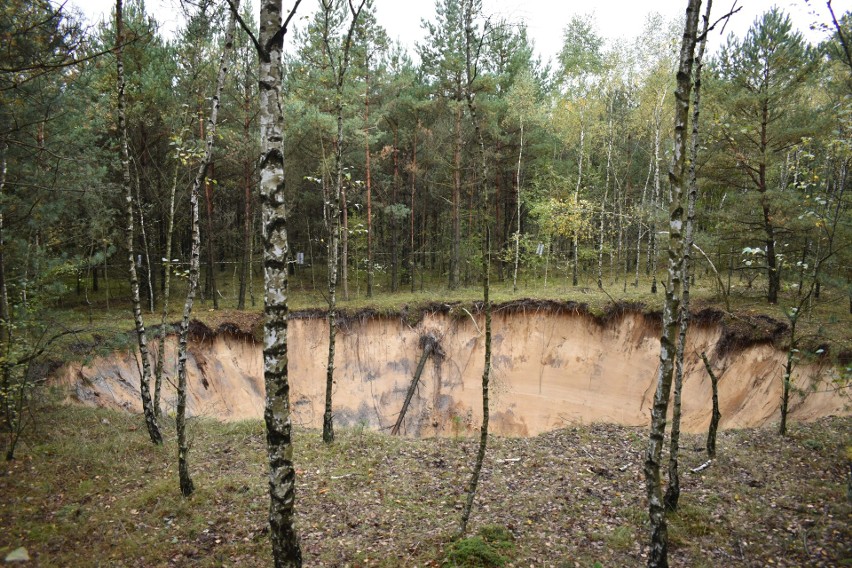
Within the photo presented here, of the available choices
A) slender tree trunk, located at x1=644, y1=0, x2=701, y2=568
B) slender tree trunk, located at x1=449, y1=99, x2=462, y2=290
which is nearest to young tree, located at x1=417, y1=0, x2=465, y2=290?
slender tree trunk, located at x1=449, y1=99, x2=462, y2=290

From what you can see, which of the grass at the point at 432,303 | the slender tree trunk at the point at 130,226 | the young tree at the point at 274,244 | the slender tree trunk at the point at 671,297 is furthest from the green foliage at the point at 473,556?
the slender tree trunk at the point at 130,226

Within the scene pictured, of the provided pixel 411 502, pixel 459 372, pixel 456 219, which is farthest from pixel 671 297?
pixel 456 219

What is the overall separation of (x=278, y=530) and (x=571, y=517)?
4.94m

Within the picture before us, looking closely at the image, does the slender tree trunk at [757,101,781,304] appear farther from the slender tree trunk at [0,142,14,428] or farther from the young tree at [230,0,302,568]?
the slender tree trunk at [0,142,14,428]

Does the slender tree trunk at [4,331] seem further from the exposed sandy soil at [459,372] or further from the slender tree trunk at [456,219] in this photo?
the slender tree trunk at [456,219]

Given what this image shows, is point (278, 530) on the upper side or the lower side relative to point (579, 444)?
upper

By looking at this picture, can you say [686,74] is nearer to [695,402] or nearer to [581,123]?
[695,402]

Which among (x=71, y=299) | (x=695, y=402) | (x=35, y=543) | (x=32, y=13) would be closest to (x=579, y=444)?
(x=695, y=402)

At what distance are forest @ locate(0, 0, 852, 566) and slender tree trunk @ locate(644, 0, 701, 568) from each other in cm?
3

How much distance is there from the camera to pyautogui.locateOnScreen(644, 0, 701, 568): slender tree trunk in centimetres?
505

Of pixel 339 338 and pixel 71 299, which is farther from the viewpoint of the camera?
pixel 71 299

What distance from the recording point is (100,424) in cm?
1052

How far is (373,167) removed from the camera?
2302 centimetres

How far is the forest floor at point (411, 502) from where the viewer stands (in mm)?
6230
